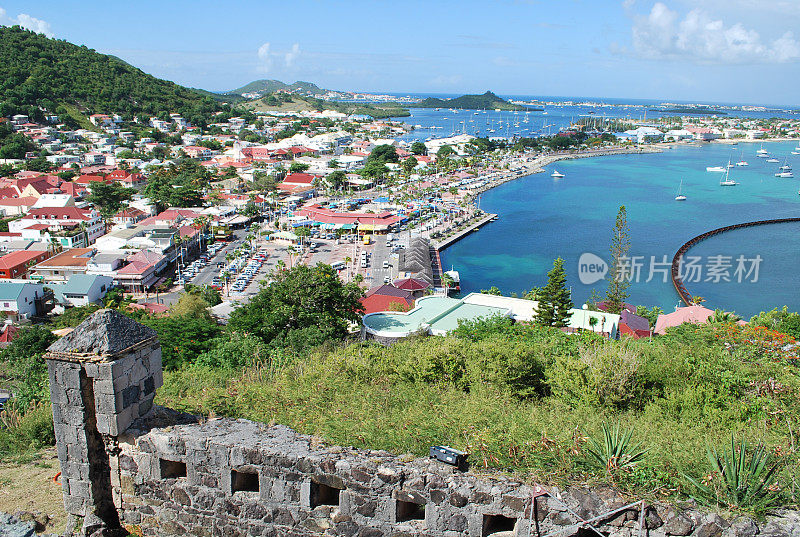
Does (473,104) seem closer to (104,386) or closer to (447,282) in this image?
(447,282)

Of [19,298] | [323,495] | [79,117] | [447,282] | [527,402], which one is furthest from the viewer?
[79,117]

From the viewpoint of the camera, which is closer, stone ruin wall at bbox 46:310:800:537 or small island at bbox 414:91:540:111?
stone ruin wall at bbox 46:310:800:537

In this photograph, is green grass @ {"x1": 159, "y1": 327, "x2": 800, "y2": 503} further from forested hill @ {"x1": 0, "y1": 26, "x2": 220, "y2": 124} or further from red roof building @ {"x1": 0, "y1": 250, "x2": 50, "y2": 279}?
forested hill @ {"x1": 0, "y1": 26, "x2": 220, "y2": 124}

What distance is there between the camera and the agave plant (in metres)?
3.29

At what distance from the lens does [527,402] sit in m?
5.73

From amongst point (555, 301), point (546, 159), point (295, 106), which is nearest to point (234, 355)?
point (555, 301)

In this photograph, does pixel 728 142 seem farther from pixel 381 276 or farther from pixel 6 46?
pixel 6 46

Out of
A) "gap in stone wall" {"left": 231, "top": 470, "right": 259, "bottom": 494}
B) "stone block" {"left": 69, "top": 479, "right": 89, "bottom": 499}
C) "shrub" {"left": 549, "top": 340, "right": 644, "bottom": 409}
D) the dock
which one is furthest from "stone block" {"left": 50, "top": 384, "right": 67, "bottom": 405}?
the dock

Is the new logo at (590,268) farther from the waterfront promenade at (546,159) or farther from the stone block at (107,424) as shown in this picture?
the stone block at (107,424)

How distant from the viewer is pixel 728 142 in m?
102

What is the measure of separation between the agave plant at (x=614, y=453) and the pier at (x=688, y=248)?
21.9 m

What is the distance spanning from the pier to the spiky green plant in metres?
21.8

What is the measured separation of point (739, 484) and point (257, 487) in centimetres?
290

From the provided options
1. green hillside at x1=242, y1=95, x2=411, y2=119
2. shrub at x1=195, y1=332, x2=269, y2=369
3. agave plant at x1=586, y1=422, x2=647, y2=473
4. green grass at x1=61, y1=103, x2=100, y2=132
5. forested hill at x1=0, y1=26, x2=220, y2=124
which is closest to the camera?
agave plant at x1=586, y1=422, x2=647, y2=473
